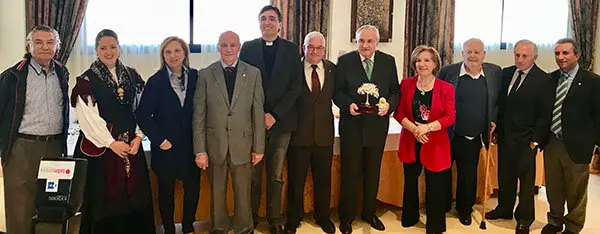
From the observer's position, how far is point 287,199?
3.65 meters

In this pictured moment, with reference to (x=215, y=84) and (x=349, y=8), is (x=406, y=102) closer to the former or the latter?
(x=215, y=84)

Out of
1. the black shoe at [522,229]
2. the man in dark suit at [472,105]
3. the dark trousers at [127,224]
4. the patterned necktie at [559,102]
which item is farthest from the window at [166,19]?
the black shoe at [522,229]

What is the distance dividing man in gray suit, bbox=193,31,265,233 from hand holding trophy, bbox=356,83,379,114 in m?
0.65

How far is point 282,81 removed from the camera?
3283 millimetres

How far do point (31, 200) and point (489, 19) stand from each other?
582 cm

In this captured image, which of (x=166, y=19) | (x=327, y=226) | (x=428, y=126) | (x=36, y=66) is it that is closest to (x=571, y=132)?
(x=428, y=126)

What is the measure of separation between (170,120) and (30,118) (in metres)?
0.75

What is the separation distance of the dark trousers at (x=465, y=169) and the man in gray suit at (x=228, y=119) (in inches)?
58.2

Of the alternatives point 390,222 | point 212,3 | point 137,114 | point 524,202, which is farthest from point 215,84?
point 212,3

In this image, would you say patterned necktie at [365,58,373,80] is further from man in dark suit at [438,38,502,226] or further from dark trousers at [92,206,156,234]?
dark trousers at [92,206,156,234]

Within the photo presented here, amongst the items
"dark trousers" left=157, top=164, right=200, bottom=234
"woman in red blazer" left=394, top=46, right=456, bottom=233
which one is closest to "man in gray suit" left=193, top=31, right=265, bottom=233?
"dark trousers" left=157, top=164, right=200, bottom=234

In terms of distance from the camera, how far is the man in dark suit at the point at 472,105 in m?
3.73

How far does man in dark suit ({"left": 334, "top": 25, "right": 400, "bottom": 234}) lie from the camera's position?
3420mm

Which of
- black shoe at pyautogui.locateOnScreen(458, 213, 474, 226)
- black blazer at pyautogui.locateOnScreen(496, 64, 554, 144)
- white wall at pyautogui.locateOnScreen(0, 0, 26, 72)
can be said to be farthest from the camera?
white wall at pyautogui.locateOnScreen(0, 0, 26, 72)
